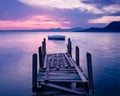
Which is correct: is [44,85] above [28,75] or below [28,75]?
above

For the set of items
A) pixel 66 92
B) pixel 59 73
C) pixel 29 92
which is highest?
pixel 59 73

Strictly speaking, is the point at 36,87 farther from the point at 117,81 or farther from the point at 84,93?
the point at 117,81

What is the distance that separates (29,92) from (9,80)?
516cm

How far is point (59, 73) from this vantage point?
12.8 metres

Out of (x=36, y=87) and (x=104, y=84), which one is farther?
(x=104, y=84)

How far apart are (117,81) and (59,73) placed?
10.7 metres

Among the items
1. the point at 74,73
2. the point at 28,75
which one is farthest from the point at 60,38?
the point at 74,73

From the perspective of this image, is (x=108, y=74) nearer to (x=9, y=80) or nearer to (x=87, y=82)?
(x=9, y=80)

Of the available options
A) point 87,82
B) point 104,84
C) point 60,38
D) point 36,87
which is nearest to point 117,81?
point 104,84

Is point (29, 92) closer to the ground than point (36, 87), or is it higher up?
closer to the ground

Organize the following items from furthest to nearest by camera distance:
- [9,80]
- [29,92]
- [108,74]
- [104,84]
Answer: [108,74] < [9,80] < [104,84] < [29,92]

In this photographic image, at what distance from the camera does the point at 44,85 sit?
10.8 meters

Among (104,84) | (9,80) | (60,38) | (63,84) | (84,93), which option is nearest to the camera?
(84,93)

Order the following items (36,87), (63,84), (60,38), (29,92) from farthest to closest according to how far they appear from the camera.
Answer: (60,38), (29,92), (63,84), (36,87)
